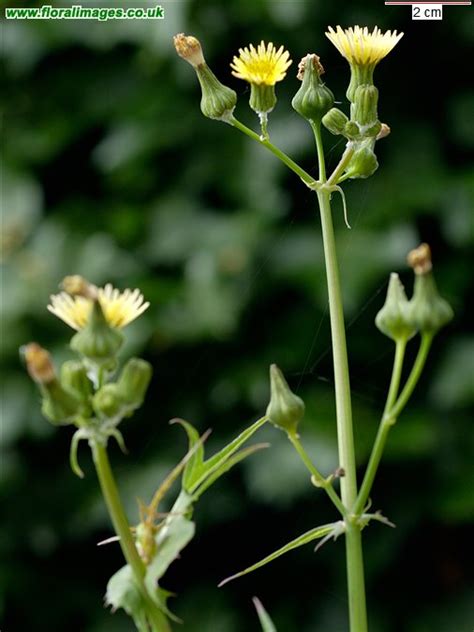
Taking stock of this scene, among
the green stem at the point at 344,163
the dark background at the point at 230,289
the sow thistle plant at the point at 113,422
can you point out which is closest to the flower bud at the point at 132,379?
the sow thistle plant at the point at 113,422

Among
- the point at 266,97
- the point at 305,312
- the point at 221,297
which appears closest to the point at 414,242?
the point at 305,312

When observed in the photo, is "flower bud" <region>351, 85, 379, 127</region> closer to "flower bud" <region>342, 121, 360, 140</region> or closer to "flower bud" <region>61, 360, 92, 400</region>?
"flower bud" <region>342, 121, 360, 140</region>

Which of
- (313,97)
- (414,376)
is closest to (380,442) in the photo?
(414,376)

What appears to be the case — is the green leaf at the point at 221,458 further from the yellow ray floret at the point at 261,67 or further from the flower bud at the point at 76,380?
the yellow ray floret at the point at 261,67

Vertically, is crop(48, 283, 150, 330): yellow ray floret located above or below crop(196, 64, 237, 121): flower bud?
below

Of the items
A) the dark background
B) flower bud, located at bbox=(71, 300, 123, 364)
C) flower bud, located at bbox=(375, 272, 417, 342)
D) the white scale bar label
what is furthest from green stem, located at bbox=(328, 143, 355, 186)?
the dark background

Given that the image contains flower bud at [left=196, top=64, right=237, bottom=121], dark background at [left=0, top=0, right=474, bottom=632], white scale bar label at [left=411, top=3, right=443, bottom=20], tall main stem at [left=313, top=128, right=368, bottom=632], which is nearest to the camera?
tall main stem at [left=313, top=128, right=368, bottom=632]
